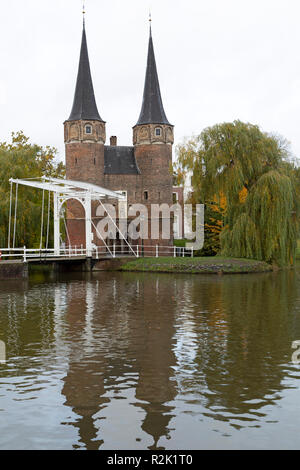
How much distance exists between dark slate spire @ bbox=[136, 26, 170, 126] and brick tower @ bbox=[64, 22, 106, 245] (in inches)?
118

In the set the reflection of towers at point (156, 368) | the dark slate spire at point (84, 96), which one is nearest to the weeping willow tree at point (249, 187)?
the dark slate spire at point (84, 96)

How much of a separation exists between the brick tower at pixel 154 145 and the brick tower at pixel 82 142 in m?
2.85

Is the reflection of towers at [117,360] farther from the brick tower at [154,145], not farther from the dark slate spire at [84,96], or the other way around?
the dark slate spire at [84,96]

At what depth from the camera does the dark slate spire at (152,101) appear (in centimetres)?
3350

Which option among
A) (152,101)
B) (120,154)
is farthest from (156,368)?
(152,101)

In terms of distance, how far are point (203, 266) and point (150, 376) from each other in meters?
18.6

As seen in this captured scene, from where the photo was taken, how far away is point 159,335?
31.7 ft

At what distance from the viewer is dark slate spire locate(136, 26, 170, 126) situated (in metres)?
33.5

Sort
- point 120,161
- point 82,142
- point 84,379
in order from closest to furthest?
point 84,379, point 82,142, point 120,161

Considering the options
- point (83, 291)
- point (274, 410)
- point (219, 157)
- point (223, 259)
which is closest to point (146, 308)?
point (83, 291)

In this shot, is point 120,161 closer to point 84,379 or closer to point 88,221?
point 88,221

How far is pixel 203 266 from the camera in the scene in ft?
83.4

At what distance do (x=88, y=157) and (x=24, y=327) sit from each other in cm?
2306
